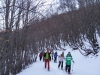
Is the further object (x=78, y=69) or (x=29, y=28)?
(x=29, y=28)

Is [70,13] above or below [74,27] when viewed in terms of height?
above

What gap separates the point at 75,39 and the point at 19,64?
52.3ft

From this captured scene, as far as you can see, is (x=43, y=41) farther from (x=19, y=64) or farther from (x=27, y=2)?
(x=27, y=2)

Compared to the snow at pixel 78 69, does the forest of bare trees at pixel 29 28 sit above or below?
above

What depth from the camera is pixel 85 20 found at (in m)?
22.3

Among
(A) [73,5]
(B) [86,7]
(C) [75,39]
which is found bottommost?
(C) [75,39]

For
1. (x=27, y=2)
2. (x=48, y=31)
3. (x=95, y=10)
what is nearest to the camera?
(x=27, y=2)

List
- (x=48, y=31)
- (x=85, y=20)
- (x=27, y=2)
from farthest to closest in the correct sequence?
(x=48, y=31) → (x=85, y=20) → (x=27, y=2)

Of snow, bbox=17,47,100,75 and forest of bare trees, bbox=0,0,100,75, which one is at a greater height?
forest of bare trees, bbox=0,0,100,75

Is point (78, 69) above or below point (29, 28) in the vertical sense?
below

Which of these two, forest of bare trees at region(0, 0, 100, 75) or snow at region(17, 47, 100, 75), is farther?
snow at region(17, 47, 100, 75)

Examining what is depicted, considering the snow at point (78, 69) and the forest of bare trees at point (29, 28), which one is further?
the snow at point (78, 69)

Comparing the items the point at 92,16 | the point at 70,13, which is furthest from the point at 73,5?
the point at 92,16

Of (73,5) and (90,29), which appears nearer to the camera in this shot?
(90,29)
